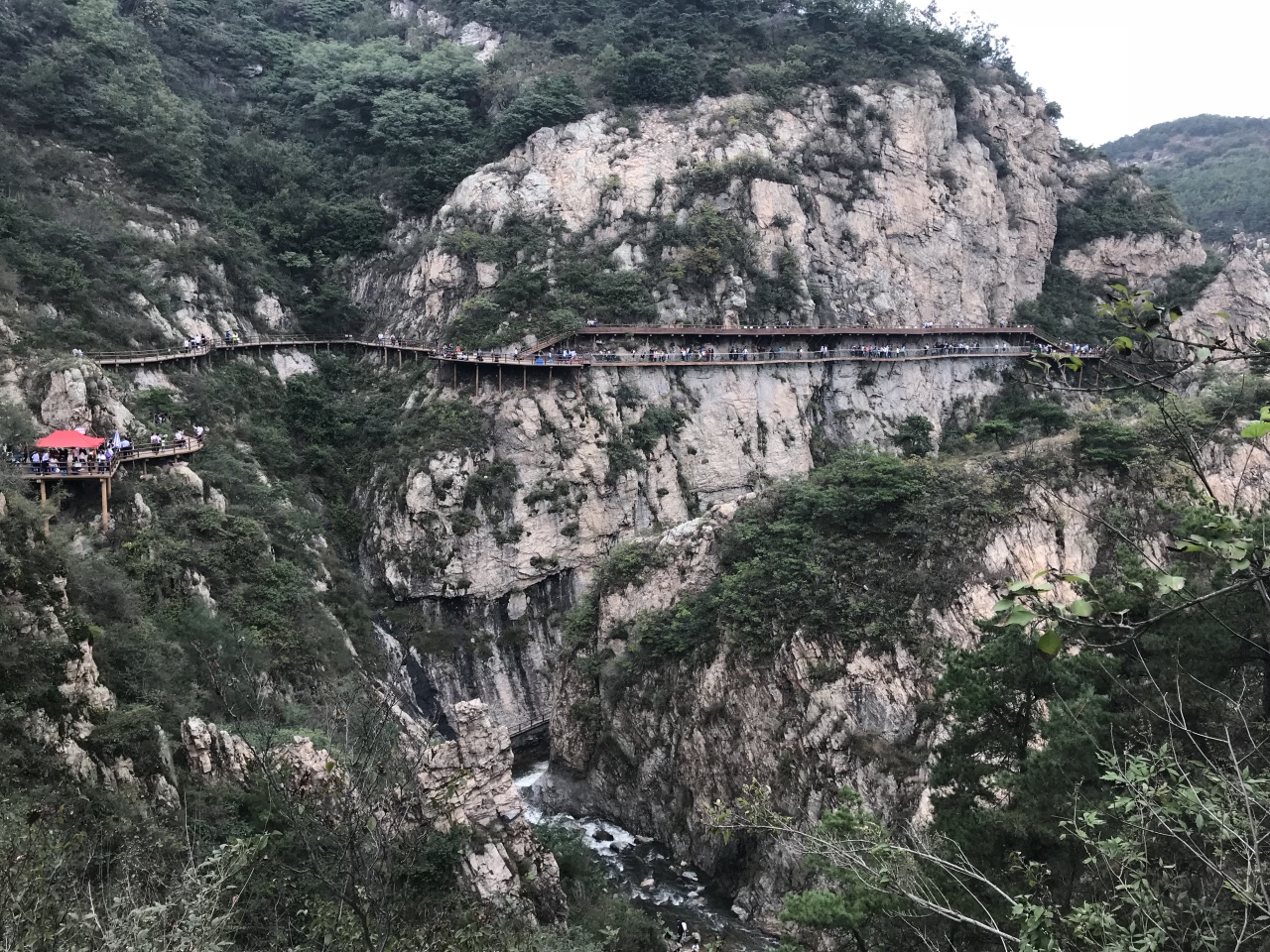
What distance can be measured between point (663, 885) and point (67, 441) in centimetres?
2099

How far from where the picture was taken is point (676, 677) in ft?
87.4

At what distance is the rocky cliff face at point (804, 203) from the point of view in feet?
147

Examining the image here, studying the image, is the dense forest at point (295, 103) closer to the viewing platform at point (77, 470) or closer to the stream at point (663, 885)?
the viewing platform at point (77, 470)

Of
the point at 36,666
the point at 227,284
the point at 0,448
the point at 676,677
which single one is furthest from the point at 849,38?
the point at 36,666

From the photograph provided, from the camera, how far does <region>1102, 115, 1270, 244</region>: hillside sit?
7413 cm

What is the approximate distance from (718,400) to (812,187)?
49.5 feet

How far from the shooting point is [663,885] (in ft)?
79.8

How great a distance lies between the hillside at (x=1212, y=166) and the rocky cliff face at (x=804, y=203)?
50.1 ft

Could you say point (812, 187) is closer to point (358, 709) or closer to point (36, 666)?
point (358, 709)

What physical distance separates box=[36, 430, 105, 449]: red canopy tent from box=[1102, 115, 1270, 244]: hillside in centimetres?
6411

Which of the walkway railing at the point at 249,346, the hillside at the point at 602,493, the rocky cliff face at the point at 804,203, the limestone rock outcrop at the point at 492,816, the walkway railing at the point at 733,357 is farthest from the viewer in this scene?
the rocky cliff face at the point at 804,203

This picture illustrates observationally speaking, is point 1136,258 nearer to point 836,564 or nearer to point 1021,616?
point 836,564

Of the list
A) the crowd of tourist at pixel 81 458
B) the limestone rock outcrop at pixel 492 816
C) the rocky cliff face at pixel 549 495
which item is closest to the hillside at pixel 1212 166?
the rocky cliff face at pixel 549 495

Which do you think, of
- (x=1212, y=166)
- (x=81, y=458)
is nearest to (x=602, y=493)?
(x=81, y=458)
